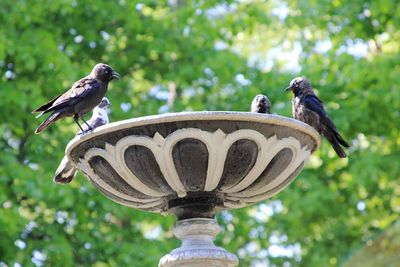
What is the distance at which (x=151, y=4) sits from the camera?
14070mm

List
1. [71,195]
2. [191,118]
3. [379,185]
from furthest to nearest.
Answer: [379,185] < [71,195] < [191,118]

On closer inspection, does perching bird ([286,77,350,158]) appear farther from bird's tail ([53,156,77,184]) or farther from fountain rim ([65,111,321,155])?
bird's tail ([53,156,77,184])

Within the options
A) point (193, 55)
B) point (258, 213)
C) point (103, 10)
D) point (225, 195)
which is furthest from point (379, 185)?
point (225, 195)

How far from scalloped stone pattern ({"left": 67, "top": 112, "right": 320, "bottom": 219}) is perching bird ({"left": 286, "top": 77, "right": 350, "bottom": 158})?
1.28 ft

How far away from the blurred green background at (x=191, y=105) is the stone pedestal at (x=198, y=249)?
12.9 feet

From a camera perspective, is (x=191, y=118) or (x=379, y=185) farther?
(x=379, y=185)

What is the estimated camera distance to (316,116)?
7.62 meters

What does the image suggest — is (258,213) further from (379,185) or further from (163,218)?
(163,218)

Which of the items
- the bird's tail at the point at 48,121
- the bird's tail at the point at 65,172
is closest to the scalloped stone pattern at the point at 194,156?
the bird's tail at the point at 48,121

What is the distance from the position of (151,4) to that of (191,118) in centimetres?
771

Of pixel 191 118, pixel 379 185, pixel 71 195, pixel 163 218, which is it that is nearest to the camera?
pixel 191 118

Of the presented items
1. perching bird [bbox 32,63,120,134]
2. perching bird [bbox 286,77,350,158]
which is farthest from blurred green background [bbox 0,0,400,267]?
perching bird [bbox 32,63,120,134]

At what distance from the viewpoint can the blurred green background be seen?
12.1 meters

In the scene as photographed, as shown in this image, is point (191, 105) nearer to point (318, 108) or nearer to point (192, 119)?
point (318, 108)
